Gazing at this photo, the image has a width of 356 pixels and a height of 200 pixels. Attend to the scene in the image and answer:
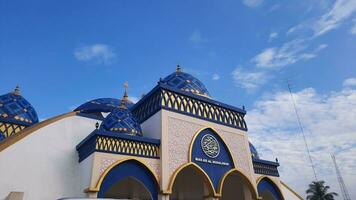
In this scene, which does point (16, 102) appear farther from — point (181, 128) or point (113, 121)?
point (181, 128)

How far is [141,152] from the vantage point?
33.0 feet

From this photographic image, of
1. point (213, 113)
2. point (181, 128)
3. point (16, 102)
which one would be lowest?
point (181, 128)

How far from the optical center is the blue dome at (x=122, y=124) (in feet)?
35.0

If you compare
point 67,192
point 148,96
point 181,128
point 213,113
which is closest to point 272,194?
point 213,113

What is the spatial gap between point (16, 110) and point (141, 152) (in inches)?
294

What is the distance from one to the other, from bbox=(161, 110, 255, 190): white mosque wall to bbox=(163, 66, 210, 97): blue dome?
1.90m

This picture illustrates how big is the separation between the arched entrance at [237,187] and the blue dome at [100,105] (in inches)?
270

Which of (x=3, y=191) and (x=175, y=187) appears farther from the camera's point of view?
(x=175, y=187)

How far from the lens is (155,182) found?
9.88 meters

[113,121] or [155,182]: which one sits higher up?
[113,121]

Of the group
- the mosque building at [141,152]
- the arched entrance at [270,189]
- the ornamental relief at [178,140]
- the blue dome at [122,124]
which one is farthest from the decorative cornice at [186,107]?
the arched entrance at [270,189]

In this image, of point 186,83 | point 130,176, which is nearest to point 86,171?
point 130,176

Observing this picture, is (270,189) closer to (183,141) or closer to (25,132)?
(183,141)

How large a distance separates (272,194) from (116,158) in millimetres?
8614
